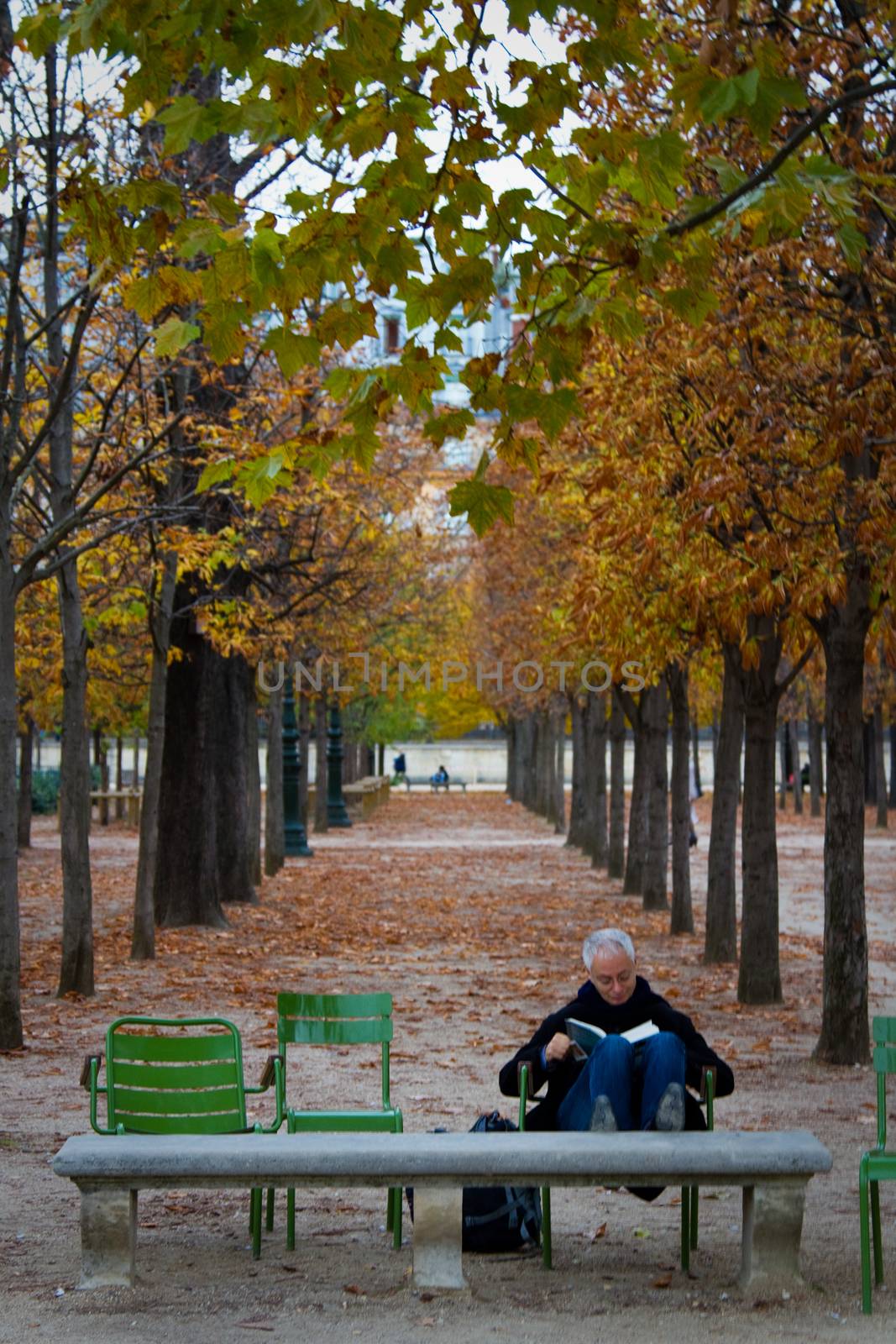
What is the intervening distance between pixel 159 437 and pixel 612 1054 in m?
7.53

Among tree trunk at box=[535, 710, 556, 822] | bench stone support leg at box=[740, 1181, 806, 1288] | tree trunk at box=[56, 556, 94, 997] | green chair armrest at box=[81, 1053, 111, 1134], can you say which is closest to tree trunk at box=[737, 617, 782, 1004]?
tree trunk at box=[56, 556, 94, 997]

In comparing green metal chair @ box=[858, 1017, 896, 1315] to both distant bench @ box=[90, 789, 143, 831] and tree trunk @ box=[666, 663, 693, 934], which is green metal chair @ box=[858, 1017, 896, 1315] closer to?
tree trunk @ box=[666, 663, 693, 934]

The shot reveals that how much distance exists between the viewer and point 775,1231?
6148 mm

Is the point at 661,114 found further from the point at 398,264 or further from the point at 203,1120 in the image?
the point at 203,1120

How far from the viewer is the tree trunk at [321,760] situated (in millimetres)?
40375

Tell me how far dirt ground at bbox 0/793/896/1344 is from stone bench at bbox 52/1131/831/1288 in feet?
0.53

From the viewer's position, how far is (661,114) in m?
12.2

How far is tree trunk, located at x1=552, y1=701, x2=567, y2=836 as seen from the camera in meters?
43.5

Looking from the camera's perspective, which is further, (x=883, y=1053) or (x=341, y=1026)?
(x=341, y=1026)

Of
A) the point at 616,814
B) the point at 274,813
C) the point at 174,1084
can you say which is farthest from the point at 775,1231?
the point at 274,813

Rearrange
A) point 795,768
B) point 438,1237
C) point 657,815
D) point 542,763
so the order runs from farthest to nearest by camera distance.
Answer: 1. point 795,768
2. point 542,763
3. point 657,815
4. point 438,1237

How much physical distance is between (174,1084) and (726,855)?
11400mm

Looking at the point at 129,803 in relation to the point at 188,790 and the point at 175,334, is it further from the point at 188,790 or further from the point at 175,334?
the point at 175,334

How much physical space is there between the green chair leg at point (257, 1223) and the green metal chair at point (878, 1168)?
2.21 metres
